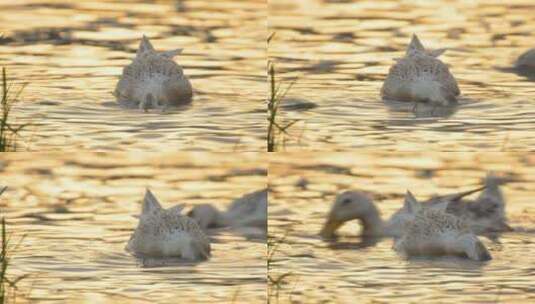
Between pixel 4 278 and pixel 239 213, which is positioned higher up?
pixel 4 278

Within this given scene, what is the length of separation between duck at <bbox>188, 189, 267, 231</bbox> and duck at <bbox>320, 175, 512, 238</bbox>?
54 cm

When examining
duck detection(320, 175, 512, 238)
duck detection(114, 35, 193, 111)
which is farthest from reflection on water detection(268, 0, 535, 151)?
duck detection(114, 35, 193, 111)

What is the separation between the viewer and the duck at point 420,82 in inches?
681

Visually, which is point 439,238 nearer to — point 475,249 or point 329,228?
point 475,249

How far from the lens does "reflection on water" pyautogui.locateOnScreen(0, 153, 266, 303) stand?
571 inches

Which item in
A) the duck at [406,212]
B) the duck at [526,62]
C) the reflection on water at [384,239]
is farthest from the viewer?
the duck at [526,62]

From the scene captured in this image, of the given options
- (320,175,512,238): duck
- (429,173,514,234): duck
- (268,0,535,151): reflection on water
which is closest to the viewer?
(268,0,535,151): reflection on water

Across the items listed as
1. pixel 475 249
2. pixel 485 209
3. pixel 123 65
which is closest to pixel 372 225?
pixel 485 209

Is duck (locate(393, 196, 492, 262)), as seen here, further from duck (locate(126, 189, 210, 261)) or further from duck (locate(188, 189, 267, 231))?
duck (locate(126, 189, 210, 261))

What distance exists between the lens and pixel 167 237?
51.4 feet

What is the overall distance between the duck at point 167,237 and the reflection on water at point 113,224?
0.11 metres

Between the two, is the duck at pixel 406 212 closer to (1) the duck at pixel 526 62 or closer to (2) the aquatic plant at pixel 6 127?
(1) the duck at pixel 526 62

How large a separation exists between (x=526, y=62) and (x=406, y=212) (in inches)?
101

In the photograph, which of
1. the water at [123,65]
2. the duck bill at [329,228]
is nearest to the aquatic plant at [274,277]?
the duck bill at [329,228]
